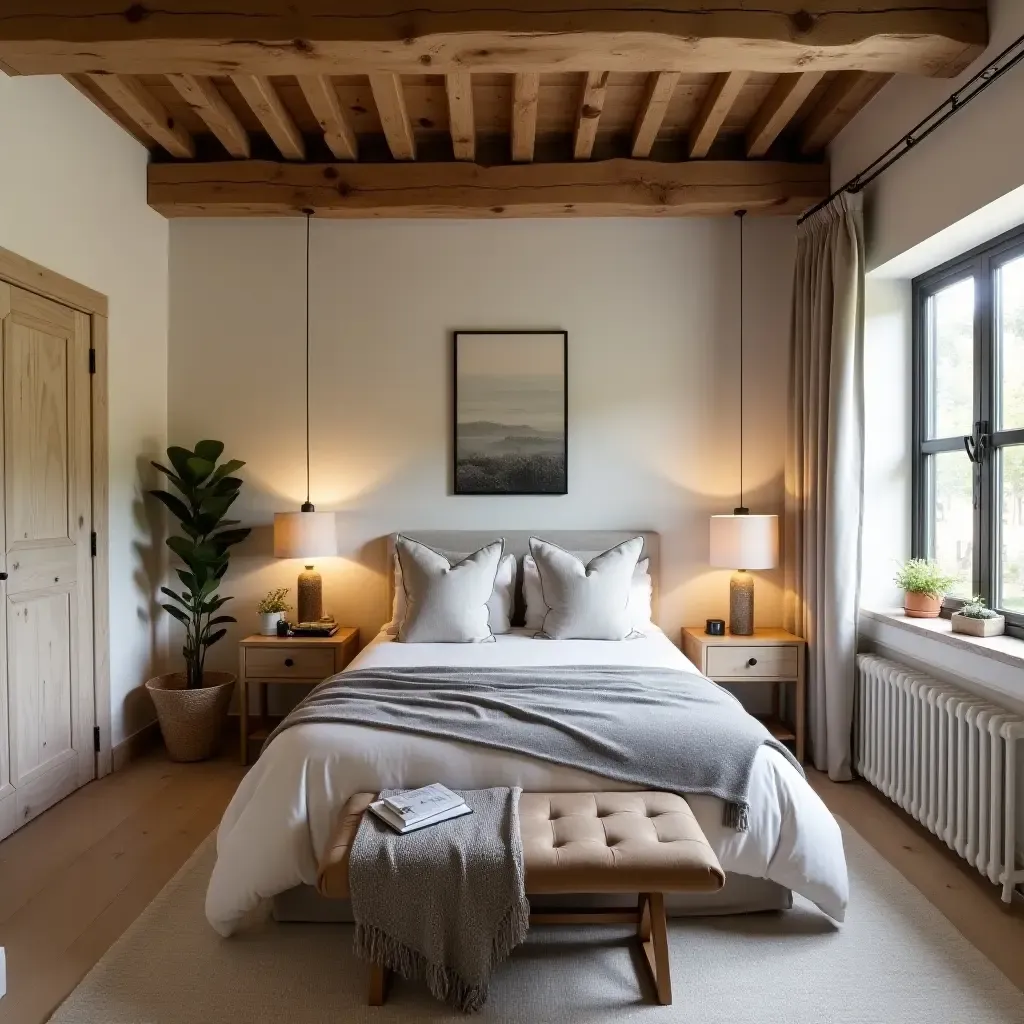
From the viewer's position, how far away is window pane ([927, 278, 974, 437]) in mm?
3182

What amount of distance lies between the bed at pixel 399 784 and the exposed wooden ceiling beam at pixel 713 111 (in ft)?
8.53

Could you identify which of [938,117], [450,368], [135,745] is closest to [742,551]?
[450,368]

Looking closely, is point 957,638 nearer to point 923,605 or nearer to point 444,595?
point 923,605

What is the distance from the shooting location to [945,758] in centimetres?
273

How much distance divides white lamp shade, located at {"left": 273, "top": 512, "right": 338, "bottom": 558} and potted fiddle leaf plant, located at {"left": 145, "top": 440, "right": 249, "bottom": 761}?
0.33 meters

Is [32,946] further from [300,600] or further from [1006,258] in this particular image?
[1006,258]

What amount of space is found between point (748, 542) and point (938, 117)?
187 cm

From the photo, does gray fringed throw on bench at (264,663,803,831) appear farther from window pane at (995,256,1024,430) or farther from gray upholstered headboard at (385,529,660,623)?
window pane at (995,256,1024,430)

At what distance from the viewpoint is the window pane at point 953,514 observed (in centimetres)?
318

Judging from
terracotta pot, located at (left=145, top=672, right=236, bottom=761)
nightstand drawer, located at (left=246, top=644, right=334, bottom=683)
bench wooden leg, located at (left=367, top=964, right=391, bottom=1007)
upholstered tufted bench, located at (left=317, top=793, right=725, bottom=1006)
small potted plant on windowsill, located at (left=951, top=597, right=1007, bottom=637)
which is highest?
small potted plant on windowsill, located at (left=951, top=597, right=1007, bottom=637)

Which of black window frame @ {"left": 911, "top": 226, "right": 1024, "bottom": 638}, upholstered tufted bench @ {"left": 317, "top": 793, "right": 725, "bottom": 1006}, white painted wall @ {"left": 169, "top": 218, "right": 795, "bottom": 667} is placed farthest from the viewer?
white painted wall @ {"left": 169, "top": 218, "right": 795, "bottom": 667}

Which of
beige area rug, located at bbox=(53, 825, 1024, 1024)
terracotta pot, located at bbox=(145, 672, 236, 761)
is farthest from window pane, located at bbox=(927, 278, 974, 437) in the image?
terracotta pot, located at bbox=(145, 672, 236, 761)

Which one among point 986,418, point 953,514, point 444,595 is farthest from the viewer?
point 444,595

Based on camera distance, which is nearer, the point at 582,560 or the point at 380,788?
the point at 380,788
